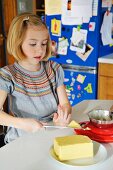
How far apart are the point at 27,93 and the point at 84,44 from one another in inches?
52.5

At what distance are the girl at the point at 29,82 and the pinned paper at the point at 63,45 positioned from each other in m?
1.20

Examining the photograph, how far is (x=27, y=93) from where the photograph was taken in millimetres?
1324

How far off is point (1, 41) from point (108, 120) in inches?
90.3

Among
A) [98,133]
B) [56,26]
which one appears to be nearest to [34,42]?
[98,133]

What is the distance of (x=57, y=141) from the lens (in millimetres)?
910

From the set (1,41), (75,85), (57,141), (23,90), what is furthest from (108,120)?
(1,41)

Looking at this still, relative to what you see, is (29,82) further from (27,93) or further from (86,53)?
(86,53)

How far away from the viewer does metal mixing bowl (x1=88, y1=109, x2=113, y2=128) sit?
1.11 m

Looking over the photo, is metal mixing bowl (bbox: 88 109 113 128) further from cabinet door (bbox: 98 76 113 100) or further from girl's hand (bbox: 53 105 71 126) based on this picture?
cabinet door (bbox: 98 76 113 100)

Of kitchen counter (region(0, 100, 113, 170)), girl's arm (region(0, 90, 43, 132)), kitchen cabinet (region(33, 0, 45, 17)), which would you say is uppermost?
kitchen cabinet (region(33, 0, 45, 17))

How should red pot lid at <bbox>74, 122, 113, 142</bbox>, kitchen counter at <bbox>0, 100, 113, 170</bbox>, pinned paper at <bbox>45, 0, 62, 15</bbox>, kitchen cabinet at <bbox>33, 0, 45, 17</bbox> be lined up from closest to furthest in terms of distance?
kitchen counter at <bbox>0, 100, 113, 170</bbox>, red pot lid at <bbox>74, 122, 113, 142</bbox>, pinned paper at <bbox>45, 0, 62, 15</bbox>, kitchen cabinet at <bbox>33, 0, 45, 17</bbox>

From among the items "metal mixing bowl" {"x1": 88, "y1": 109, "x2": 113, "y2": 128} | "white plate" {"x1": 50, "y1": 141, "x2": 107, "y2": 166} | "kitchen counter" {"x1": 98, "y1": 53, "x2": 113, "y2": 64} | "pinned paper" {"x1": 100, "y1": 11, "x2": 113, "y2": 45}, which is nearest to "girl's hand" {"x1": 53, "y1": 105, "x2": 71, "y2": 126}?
"metal mixing bowl" {"x1": 88, "y1": 109, "x2": 113, "y2": 128}

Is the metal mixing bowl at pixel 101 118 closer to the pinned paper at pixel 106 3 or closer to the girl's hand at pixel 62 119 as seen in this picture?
the girl's hand at pixel 62 119

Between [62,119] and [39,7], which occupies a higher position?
[39,7]
